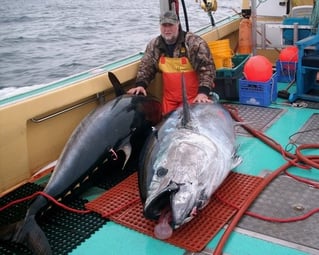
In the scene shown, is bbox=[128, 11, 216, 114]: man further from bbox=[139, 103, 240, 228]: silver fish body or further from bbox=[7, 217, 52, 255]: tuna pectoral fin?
bbox=[7, 217, 52, 255]: tuna pectoral fin

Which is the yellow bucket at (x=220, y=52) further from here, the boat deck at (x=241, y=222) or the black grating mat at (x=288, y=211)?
the black grating mat at (x=288, y=211)

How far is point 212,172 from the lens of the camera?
9.56ft

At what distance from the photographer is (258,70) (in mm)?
5012

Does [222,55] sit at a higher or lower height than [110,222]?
higher

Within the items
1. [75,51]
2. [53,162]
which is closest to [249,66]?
[53,162]

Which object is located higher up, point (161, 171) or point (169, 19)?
point (169, 19)

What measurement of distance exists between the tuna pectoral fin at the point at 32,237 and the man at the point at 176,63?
2033mm

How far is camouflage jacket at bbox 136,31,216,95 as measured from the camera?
451 centimetres

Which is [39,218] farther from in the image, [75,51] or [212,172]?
[75,51]

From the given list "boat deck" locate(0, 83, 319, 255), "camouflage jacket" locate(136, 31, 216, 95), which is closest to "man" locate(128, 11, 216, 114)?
"camouflage jacket" locate(136, 31, 216, 95)

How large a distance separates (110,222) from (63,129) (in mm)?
1386

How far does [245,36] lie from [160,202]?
4.50 meters

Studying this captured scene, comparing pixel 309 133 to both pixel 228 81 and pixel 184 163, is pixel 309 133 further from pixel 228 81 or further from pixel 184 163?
pixel 184 163

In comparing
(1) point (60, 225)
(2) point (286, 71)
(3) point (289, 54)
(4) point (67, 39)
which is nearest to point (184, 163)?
(1) point (60, 225)
